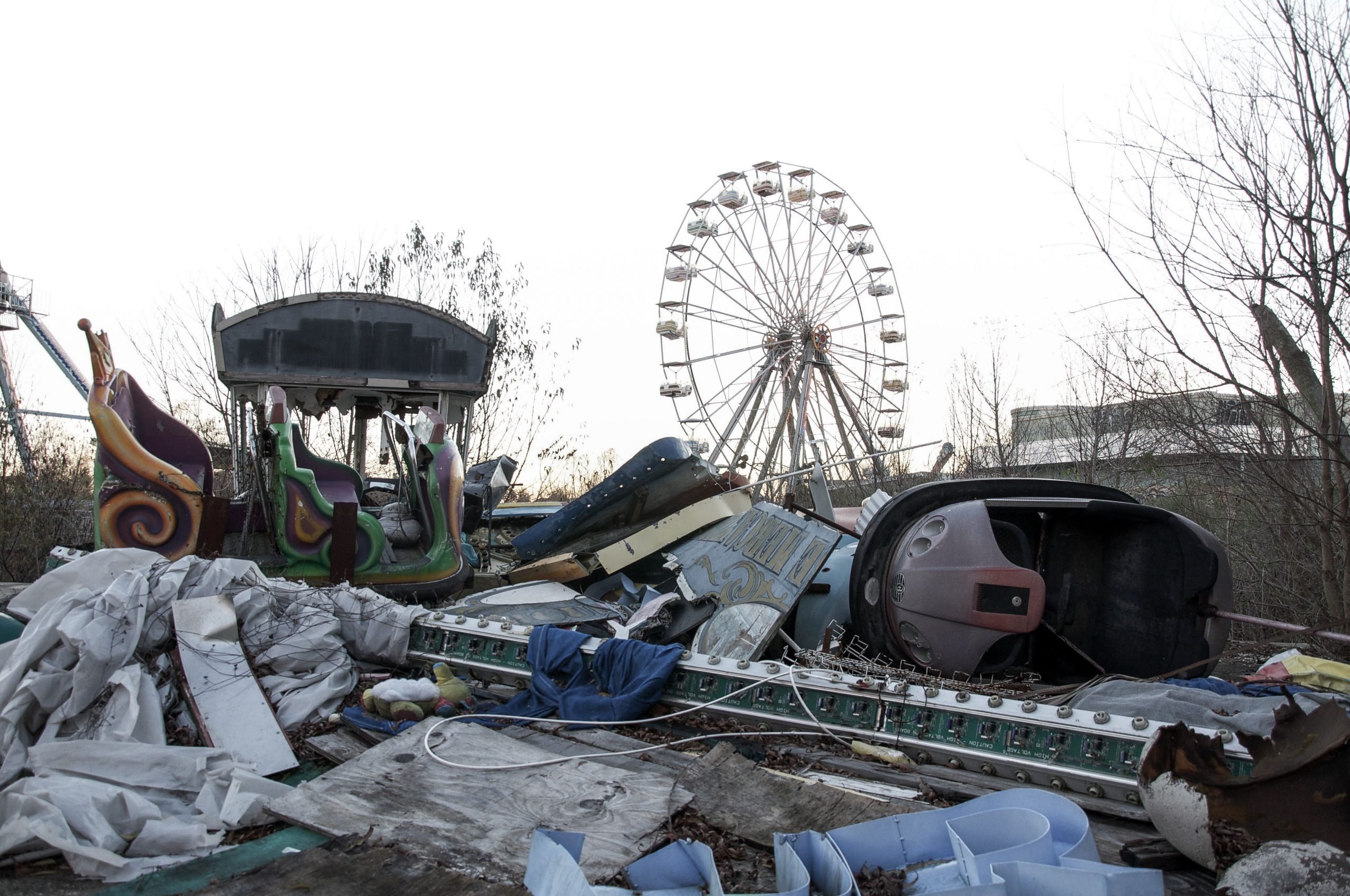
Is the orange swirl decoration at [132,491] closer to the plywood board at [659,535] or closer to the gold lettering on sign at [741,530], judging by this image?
the plywood board at [659,535]

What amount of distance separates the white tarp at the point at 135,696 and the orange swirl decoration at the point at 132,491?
1.89 meters

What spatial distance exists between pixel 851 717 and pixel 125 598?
3674 millimetres

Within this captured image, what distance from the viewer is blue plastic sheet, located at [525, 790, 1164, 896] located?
2447 mm

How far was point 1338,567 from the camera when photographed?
23.4 feet

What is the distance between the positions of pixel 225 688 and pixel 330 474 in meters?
4.84

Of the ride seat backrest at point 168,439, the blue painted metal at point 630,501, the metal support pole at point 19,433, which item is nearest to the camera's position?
the blue painted metal at point 630,501

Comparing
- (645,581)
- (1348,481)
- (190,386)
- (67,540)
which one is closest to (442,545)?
(645,581)

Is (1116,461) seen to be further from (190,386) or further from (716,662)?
(190,386)

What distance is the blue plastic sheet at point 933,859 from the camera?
2.45 m

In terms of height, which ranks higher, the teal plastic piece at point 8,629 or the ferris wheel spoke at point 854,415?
the ferris wheel spoke at point 854,415

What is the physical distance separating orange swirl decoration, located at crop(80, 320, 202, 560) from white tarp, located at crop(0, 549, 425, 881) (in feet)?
6.19

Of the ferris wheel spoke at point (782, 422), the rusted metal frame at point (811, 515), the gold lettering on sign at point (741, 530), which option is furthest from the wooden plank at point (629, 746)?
the ferris wheel spoke at point (782, 422)

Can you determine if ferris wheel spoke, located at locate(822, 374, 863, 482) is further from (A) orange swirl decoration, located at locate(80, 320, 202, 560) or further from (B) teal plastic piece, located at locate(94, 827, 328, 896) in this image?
(B) teal plastic piece, located at locate(94, 827, 328, 896)

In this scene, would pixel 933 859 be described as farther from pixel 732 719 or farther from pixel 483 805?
pixel 732 719
